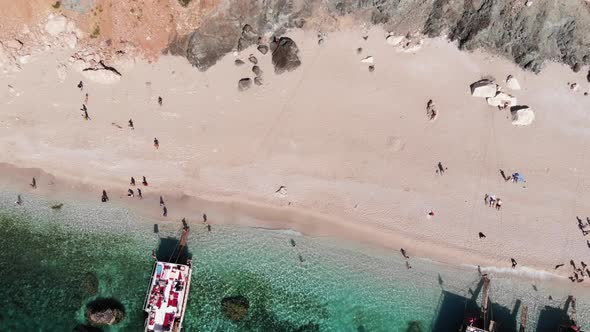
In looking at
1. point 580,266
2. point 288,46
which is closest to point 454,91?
point 288,46

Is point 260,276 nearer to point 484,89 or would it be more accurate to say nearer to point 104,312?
point 104,312

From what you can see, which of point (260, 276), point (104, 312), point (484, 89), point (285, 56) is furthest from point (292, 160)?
point (104, 312)

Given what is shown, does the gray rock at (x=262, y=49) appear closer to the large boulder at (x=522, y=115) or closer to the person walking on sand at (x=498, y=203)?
the large boulder at (x=522, y=115)

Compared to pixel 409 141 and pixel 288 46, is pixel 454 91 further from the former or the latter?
pixel 288 46

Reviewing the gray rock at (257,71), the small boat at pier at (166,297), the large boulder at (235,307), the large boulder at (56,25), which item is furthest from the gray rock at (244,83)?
the large boulder at (235,307)

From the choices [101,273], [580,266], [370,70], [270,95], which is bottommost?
[101,273]

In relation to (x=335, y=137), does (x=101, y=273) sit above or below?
below
